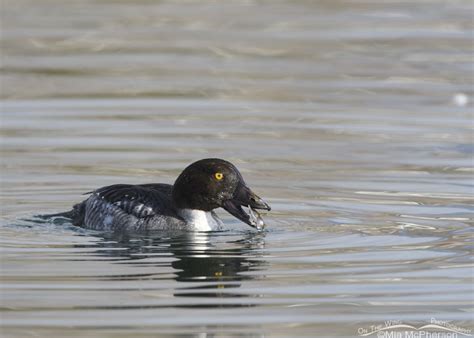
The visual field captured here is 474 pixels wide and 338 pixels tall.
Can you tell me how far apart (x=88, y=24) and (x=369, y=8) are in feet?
16.7

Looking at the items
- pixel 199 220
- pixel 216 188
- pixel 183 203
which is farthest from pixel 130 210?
pixel 216 188

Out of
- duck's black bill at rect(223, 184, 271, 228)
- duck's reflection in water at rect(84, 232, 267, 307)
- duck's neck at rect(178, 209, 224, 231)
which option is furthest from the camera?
duck's neck at rect(178, 209, 224, 231)

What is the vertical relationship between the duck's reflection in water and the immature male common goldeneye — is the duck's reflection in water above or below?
below

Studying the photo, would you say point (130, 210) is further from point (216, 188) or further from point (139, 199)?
point (216, 188)

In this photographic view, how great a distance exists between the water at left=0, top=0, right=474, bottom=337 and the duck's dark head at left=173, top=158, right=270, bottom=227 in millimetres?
269

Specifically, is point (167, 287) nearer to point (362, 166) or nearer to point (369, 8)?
point (362, 166)

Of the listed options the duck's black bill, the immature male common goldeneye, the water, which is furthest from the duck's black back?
the duck's black bill

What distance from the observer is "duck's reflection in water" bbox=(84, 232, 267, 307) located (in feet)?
34.8

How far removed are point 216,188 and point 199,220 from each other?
320 millimetres

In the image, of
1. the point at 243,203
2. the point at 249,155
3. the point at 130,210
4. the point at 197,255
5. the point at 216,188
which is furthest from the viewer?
the point at 249,155

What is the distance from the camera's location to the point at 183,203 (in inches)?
500

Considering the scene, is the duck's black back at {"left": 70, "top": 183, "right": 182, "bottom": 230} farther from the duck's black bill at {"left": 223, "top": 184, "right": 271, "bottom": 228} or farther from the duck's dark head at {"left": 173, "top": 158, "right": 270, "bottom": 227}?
the duck's black bill at {"left": 223, "top": 184, "right": 271, "bottom": 228}

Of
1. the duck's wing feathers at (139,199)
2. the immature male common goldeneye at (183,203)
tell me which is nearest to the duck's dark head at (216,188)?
the immature male common goldeneye at (183,203)

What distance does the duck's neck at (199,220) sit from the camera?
41.4 ft
